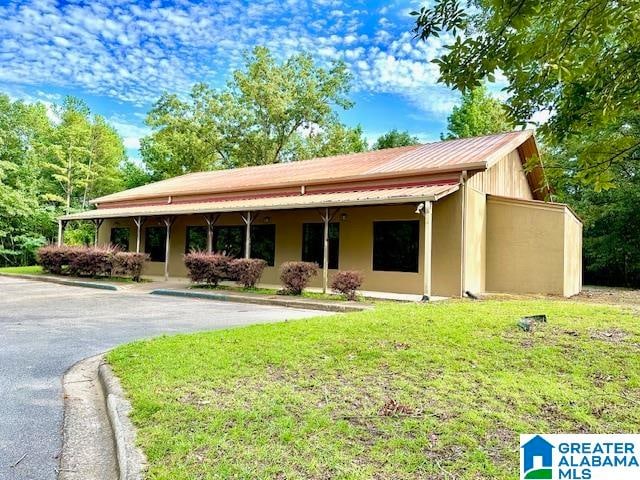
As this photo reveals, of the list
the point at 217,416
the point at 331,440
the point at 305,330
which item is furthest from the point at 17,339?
the point at 331,440

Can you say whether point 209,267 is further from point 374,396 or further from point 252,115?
point 252,115

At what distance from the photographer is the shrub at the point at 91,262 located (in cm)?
1764

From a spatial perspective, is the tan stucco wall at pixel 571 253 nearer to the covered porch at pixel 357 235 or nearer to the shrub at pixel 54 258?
the covered porch at pixel 357 235

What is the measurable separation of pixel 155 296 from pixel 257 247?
4.62 metres

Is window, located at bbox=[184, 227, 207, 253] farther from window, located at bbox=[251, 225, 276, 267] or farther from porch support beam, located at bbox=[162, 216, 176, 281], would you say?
window, located at bbox=[251, 225, 276, 267]

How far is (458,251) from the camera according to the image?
12633 mm

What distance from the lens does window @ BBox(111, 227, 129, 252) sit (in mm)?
22422

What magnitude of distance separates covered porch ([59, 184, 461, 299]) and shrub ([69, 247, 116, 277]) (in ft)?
6.79

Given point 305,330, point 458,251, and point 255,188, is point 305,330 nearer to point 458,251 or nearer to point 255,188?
point 458,251

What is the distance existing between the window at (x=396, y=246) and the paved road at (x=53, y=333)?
13.5ft

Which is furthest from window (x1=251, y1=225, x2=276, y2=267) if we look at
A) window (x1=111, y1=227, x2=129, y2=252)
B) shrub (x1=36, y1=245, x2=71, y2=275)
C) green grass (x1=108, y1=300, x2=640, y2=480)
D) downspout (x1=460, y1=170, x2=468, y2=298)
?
green grass (x1=108, y1=300, x2=640, y2=480)

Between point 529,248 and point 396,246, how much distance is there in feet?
12.5

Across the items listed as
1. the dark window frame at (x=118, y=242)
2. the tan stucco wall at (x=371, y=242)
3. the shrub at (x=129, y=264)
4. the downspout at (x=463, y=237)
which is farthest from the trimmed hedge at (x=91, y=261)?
the downspout at (x=463, y=237)

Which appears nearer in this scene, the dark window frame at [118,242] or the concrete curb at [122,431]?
the concrete curb at [122,431]
